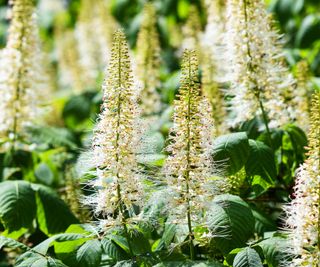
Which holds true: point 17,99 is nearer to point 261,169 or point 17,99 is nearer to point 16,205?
point 16,205

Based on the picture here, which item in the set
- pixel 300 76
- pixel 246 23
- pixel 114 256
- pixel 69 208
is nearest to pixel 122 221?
pixel 114 256

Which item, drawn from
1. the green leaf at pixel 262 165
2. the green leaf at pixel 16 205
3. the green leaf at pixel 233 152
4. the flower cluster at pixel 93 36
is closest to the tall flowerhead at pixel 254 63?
the green leaf at pixel 262 165

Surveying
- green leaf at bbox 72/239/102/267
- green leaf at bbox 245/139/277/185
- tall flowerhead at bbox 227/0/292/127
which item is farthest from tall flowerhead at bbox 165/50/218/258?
tall flowerhead at bbox 227/0/292/127

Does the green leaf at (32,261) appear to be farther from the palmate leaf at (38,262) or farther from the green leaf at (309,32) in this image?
the green leaf at (309,32)

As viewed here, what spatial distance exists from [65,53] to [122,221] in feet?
21.4

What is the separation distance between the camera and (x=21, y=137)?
6.36 meters

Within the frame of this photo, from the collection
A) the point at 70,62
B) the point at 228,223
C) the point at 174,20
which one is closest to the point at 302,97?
the point at 228,223

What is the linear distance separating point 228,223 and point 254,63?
1479 mm

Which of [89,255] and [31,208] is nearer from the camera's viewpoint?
[89,255]

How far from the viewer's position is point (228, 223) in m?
3.95

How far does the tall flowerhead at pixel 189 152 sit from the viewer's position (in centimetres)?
357

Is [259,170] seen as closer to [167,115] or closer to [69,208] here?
[69,208]

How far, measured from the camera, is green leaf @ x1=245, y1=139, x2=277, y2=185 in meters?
4.50

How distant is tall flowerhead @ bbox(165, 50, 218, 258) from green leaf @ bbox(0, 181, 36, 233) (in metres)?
1.48
